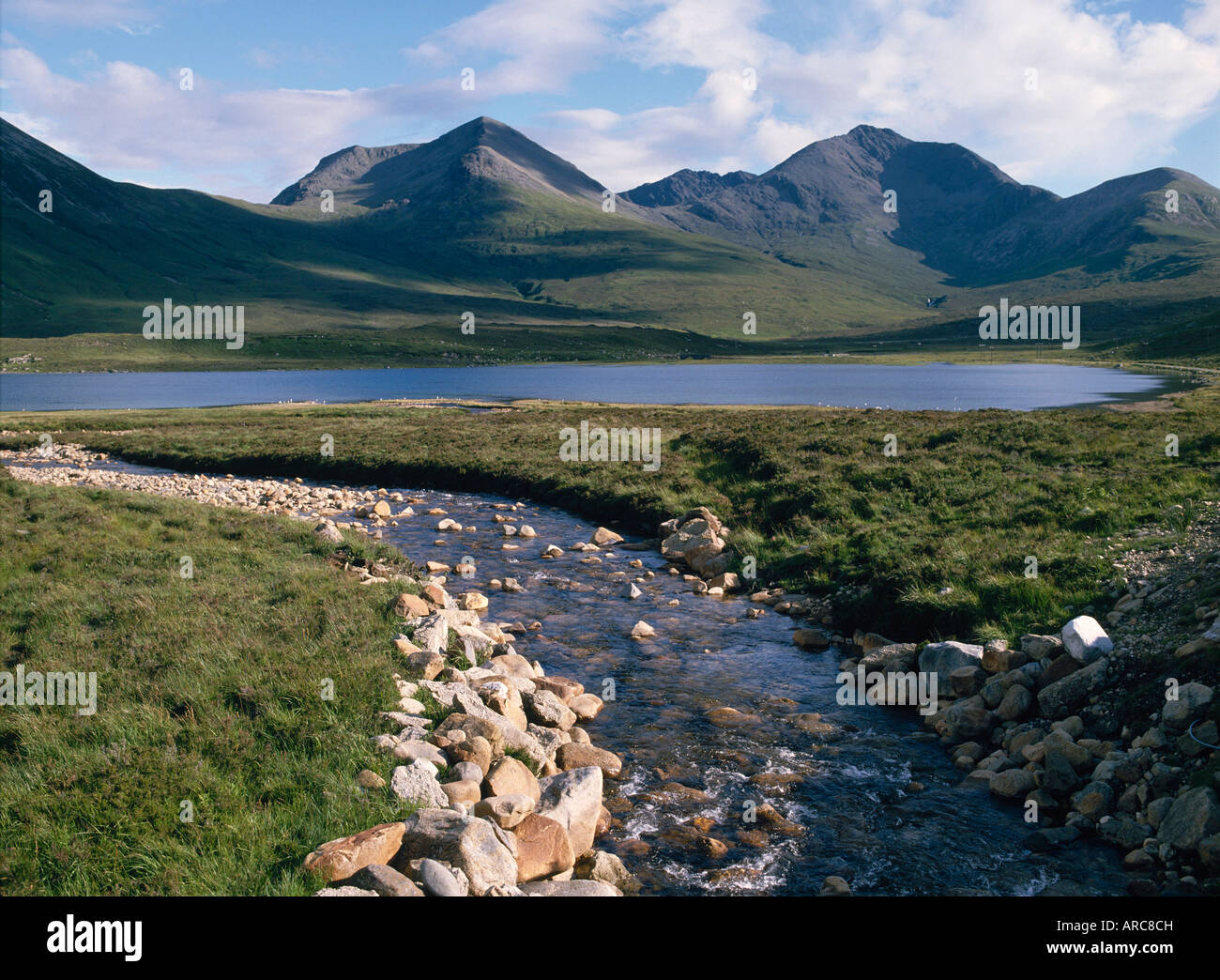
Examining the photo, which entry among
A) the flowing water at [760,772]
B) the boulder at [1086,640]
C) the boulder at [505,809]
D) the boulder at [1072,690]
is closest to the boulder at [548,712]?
the flowing water at [760,772]

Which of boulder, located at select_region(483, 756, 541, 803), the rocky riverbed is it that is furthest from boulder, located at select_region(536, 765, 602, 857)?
boulder, located at select_region(483, 756, 541, 803)

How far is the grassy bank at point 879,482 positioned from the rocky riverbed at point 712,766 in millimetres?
2353

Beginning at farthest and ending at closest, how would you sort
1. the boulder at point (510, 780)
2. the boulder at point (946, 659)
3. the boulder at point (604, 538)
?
the boulder at point (604, 538), the boulder at point (946, 659), the boulder at point (510, 780)

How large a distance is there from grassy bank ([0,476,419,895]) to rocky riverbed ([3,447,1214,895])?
804 millimetres

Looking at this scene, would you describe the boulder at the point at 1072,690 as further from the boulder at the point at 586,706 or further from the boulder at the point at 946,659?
the boulder at the point at 586,706

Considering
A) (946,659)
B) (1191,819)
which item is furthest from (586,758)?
(1191,819)

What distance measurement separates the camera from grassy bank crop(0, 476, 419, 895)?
832cm

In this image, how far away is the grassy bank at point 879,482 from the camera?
18688 millimetres

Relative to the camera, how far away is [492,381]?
169750 mm

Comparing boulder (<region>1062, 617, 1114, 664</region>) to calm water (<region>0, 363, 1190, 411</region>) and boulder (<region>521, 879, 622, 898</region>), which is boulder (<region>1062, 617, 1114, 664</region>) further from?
calm water (<region>0, 363, 1190, 411</region>)

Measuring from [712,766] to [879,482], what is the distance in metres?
19.4

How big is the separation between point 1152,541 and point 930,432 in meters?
20.9
